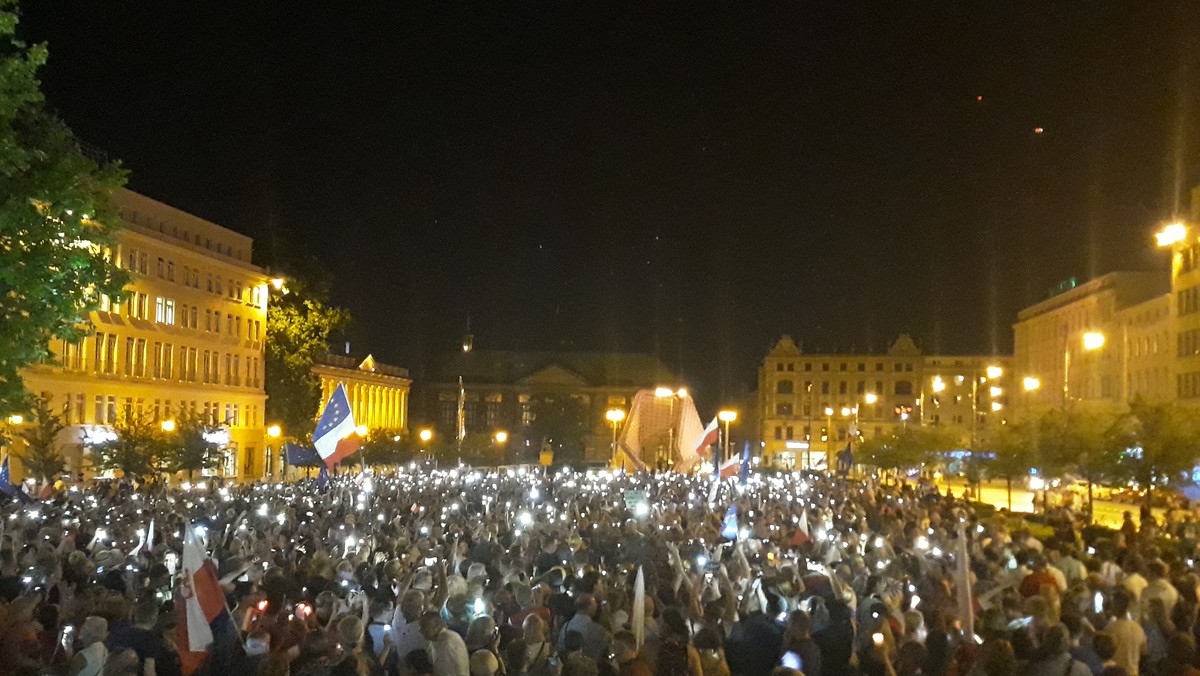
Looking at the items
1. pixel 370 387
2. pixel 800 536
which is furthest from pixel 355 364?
pixel 800 536

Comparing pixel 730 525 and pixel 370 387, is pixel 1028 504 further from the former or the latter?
pixel 370 387

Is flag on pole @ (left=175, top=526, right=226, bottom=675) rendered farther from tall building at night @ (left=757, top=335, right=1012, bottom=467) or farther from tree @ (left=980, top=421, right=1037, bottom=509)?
tall building at night @ (left=757, top=335, right=1012, bottom=467)

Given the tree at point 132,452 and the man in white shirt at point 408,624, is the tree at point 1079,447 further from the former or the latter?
the tree at point 132,452

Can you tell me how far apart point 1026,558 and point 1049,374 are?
9572 centimetres

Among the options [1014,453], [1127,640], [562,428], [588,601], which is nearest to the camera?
[1127,640]

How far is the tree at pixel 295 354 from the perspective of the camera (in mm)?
70688

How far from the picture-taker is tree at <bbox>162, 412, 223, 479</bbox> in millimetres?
52781

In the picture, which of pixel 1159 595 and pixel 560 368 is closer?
pixel 1159 595

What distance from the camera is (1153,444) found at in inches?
1298

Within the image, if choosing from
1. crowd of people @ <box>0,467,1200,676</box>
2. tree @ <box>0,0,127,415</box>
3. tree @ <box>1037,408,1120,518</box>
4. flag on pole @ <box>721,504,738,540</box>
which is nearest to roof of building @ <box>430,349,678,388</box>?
tree @ <box>1037,408,1120,518</box>

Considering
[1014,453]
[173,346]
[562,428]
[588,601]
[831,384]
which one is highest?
[831,384]

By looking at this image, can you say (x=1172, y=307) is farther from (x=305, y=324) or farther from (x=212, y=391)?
(x=212, y=391)

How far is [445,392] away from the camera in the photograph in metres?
171

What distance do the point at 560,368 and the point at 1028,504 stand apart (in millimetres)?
121152
